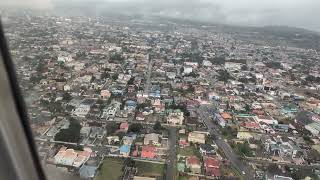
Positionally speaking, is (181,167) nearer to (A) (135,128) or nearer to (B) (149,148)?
(B) (149,148)

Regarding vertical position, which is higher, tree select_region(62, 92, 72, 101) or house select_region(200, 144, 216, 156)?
tree select_region(62, 92, 72, 101)

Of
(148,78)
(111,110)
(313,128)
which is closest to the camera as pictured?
(111,110)

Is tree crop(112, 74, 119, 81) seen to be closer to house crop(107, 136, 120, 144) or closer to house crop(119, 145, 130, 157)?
house crop(107, 136, 120, 144)

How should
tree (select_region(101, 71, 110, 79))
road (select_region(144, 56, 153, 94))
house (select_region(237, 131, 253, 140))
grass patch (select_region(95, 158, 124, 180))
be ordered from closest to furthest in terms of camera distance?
grass patch (select_region(95, 158, 124, 180)) < house (select_region(237, 131, 253, 140)) < road (select_region(144, 56, 153, 94)) < tree (select_region(101, 71, 110, 79))

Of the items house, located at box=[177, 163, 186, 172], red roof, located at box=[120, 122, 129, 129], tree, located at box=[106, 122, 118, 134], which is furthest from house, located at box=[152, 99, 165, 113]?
house, located at box=[177, 163, 186, 172]

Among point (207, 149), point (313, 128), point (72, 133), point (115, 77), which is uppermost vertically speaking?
point (72, 133)

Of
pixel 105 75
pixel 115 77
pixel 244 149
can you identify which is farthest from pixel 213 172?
pixel 105 75

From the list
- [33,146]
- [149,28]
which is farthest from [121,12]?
[33,146]

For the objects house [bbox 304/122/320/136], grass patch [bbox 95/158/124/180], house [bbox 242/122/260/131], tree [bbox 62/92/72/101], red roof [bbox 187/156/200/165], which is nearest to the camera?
grass patch [bbox 95/158/124/180]
